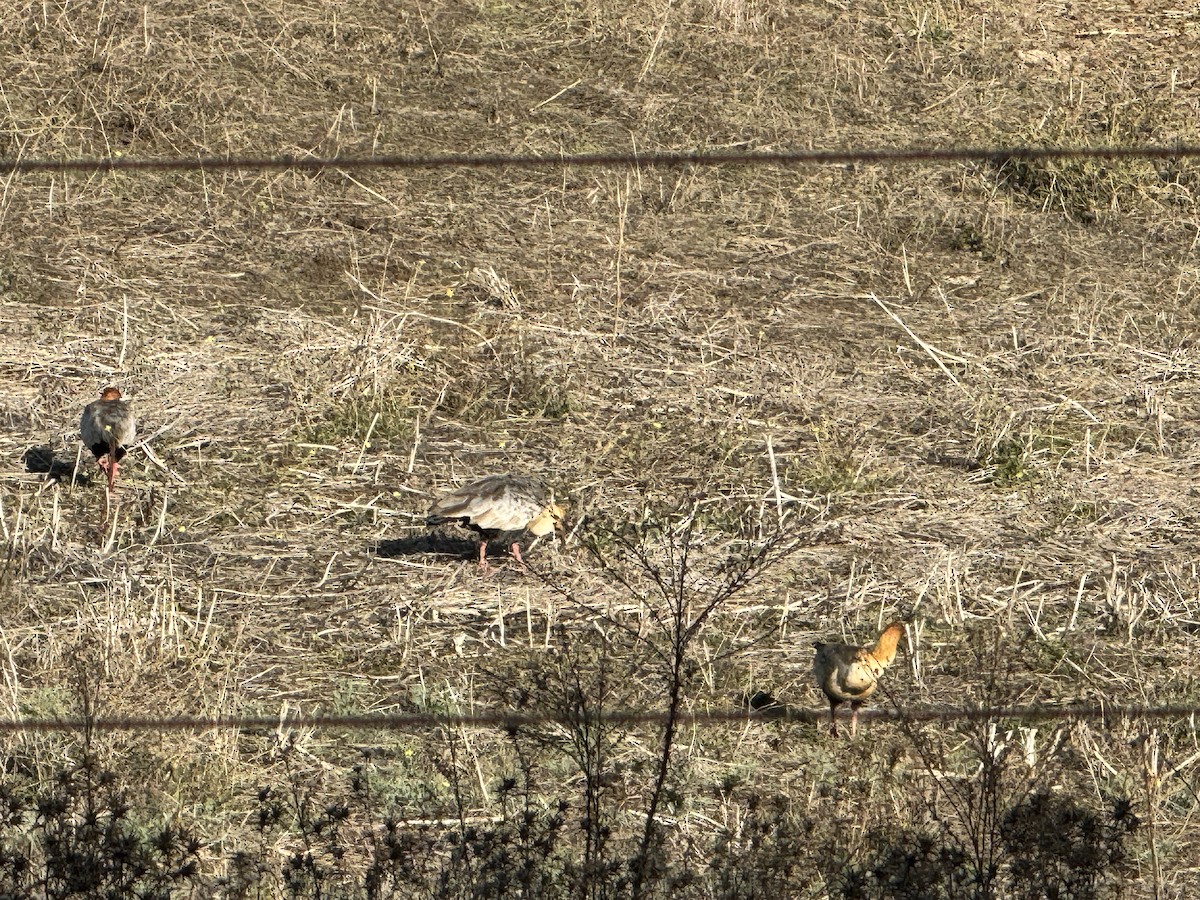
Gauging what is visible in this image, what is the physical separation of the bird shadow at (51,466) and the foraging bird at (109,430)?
0.85 ft

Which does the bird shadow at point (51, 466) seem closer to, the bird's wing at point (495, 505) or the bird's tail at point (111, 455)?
the bird's tail at point (111, 455)

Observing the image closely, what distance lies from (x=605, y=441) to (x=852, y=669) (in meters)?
2.66

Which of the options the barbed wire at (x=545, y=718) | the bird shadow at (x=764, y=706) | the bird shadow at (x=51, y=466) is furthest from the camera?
the bird shadow at (x=51, y=466)

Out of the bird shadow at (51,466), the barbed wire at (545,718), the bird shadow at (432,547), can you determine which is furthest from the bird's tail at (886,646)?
the bird shadow at (51,466)

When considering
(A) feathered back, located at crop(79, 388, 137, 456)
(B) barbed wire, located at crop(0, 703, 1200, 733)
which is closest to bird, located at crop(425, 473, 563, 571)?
(B) barbed wire, located at crop(0, 703, 1200, 733)

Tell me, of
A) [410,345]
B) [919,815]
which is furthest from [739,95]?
[919,815]

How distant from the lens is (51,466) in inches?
307

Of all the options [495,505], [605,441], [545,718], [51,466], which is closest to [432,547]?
[495,505]

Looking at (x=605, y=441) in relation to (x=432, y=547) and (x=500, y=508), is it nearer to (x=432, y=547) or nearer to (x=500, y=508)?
(x=432, y=547)

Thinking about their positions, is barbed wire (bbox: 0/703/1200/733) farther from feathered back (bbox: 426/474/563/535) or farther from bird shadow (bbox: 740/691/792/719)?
feathered back (bbox: 426/474/563/535)

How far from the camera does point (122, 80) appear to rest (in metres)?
11.3

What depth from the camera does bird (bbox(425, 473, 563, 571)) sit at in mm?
6887

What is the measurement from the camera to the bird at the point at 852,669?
5.72m

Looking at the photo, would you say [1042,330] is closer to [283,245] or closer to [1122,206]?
[1122,206]
